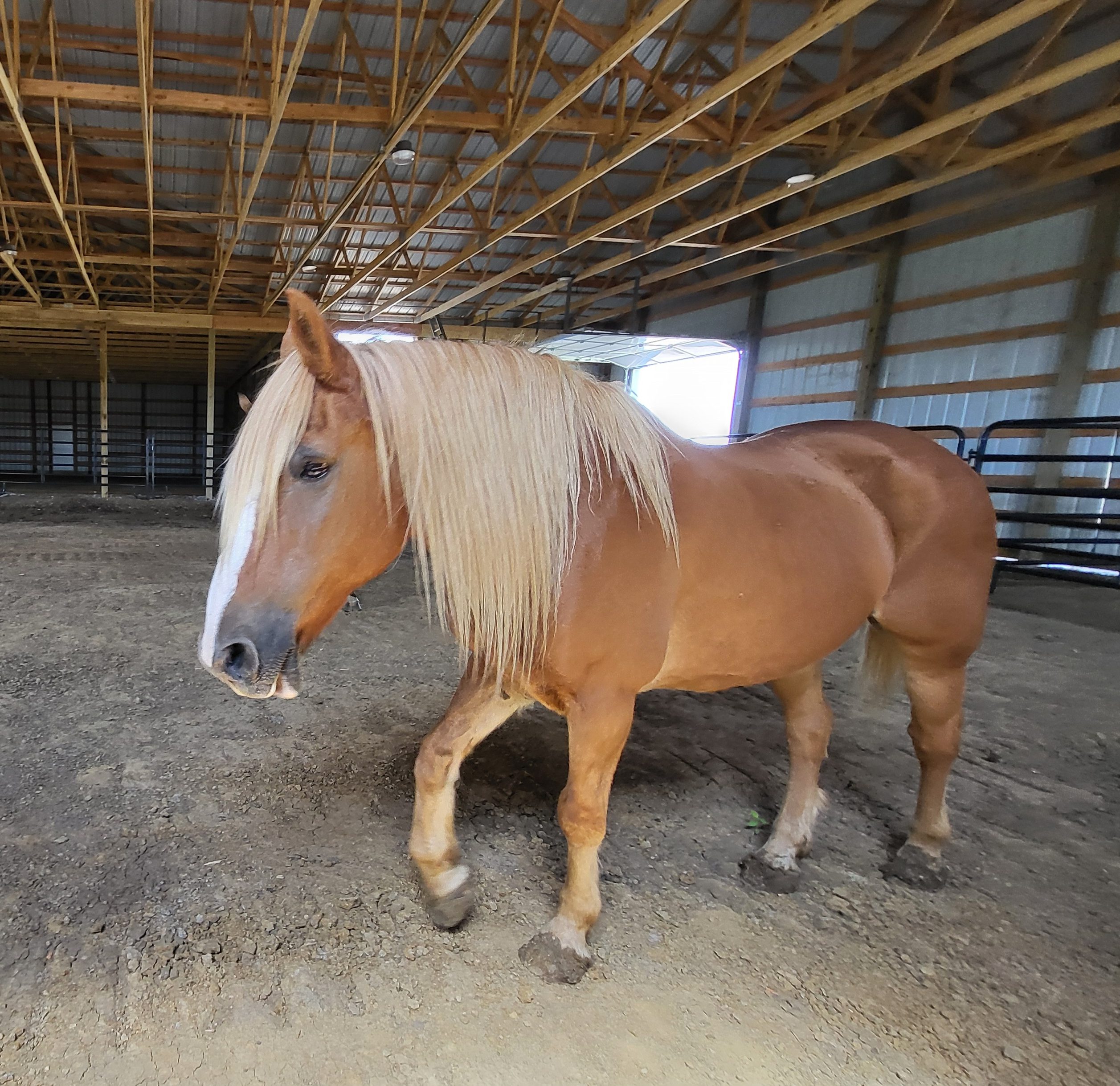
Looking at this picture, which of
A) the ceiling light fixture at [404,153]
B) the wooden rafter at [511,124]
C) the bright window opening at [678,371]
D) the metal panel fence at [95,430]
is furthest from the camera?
the metal panel fence at [95,430]

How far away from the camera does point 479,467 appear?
1.37 metres

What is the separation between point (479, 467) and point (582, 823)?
0.89 metres

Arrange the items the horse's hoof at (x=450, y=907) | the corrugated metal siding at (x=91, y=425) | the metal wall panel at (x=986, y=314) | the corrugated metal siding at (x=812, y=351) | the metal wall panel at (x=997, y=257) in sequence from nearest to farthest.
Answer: the horse's hoof at (x=450, y=907) < the metal wall panel at (x=997, y=257) < the metal wall panel at (x=986, y=314) < the corrugated metal siding at (x=812, y=351) < the corrugated metal siding at (x=91, y=425)

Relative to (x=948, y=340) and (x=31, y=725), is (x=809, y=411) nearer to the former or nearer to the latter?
(x=948, y=340)

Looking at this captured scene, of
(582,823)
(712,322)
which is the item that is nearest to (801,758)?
(582,823)

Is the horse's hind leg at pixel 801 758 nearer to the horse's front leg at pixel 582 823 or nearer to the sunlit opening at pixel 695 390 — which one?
the horse's front leg at pixel 582 823

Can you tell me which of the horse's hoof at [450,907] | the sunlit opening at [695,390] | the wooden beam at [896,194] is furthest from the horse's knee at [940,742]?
the sunlit opening at [695,390]

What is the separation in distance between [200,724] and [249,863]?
1118 millimetres

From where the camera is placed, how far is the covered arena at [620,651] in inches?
56.1

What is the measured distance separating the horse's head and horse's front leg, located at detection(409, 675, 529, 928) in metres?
0.53

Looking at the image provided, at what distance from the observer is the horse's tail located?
2.23m

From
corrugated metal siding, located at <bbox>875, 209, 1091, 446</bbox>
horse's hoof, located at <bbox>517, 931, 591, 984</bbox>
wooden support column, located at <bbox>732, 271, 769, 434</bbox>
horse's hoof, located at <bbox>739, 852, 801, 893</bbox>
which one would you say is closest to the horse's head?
horse's hoof, located at <bbox>517, 931, 591, 984</bbox>

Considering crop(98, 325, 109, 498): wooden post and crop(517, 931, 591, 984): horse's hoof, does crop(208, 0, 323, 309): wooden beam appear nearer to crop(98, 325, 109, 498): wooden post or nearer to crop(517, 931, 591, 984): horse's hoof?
crop(98, 325, 109, 498): wooden post

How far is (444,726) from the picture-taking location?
1.72 meters
